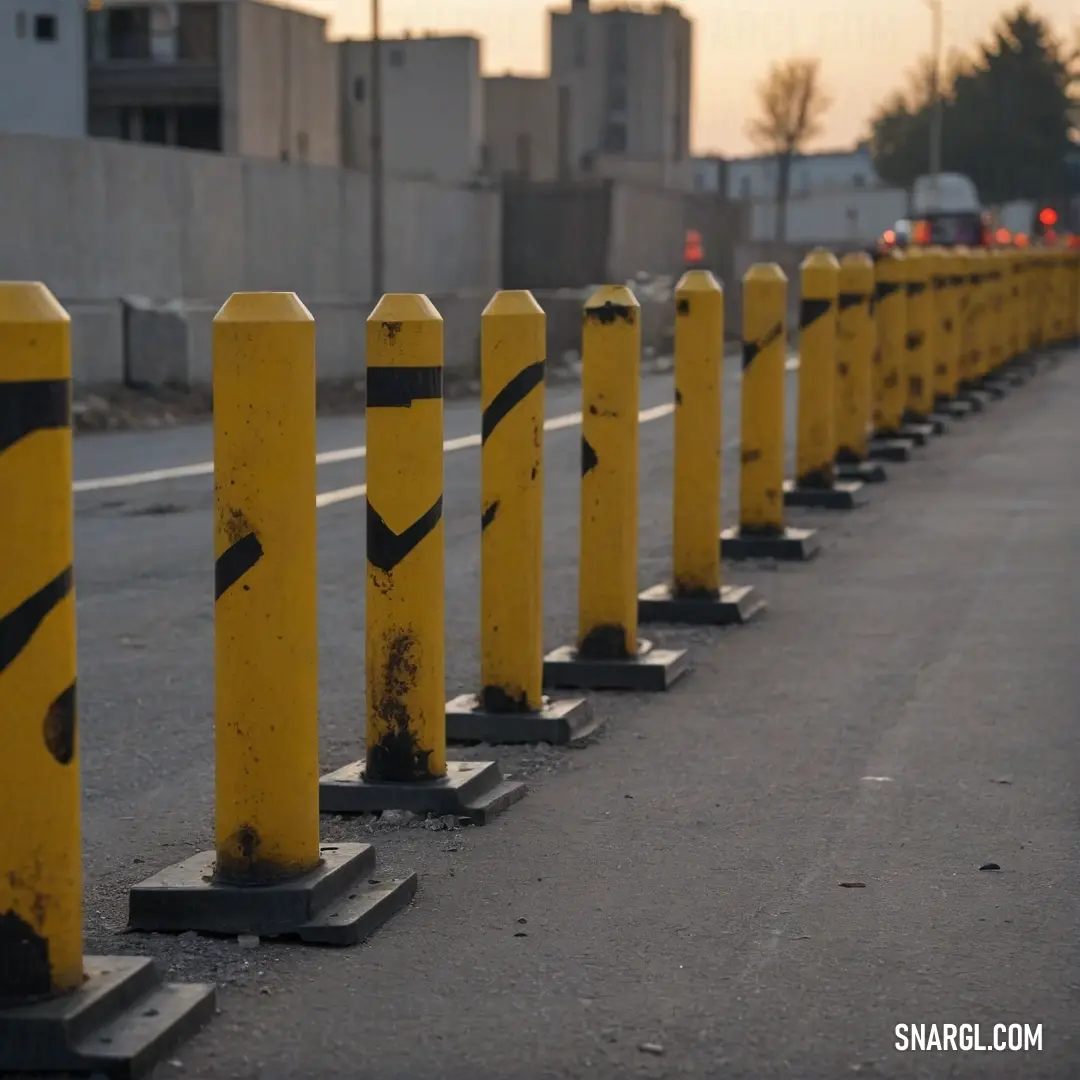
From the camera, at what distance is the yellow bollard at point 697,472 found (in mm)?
7930

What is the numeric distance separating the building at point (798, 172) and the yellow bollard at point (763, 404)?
145 metres

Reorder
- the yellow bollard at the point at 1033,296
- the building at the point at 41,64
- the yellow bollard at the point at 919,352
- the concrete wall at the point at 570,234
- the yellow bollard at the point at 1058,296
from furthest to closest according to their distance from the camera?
the building at the point at 41,64 → the concrete wall at the point at 570,234 → the yellow bollard at the point at 1058,296 → the yellow bollard at the point at 1033,296 → the yellow bollard at the point at 919,352

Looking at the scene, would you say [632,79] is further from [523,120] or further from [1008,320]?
[1008,320]

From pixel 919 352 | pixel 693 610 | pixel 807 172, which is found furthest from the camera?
pixel 807 172

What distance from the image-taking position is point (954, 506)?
12.2 m

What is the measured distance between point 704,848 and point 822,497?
6929 mm

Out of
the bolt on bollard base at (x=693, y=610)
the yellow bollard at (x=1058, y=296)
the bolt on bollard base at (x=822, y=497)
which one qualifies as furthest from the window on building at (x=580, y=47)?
the bolt on bollard base at (x=693, y=610)

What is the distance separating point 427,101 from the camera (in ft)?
264

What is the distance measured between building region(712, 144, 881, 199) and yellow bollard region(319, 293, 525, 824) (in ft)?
491

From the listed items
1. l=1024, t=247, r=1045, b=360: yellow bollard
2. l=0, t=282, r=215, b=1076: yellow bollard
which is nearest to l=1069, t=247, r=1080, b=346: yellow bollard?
l=1024, t=247, r=1045, b=360: yellow bollard

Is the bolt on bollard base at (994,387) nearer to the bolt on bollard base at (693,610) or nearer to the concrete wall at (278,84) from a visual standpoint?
the bolt on bollard base at (693,610)

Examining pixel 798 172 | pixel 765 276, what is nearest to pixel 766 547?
pixel 765 276

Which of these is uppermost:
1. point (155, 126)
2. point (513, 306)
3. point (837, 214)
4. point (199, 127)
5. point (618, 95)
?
point (618, 95)

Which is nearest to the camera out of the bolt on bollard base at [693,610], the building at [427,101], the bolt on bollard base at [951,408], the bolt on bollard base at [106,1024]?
the bolt on bollard base at [106,1024]
